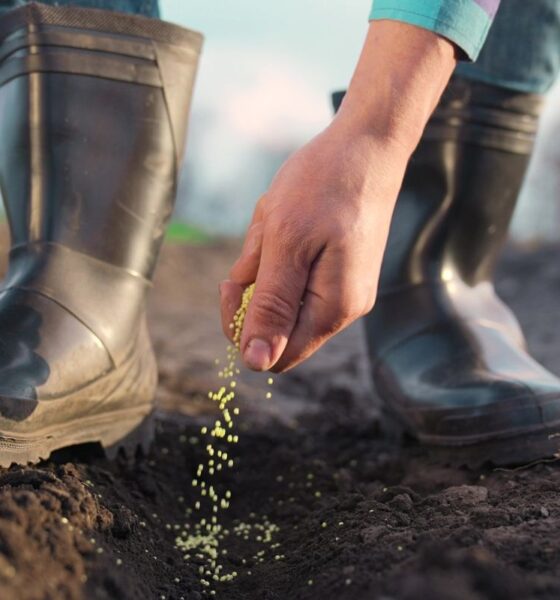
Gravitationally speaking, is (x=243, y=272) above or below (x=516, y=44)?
below

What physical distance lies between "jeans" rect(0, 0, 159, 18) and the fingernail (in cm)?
100

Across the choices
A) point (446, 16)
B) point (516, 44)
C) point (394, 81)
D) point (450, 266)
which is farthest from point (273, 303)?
point (516, 44)

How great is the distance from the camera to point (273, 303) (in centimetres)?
126

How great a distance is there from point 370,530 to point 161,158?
95 cm

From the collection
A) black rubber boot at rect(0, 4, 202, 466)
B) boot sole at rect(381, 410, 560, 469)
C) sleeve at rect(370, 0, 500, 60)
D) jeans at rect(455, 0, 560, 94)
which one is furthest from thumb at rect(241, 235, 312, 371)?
jeans at rect(455, 0, 560, 94)

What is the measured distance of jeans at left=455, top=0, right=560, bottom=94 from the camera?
6.44ft

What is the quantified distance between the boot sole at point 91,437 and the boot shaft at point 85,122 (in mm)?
334

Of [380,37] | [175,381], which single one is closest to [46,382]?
[380,37]

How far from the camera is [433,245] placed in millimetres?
2043

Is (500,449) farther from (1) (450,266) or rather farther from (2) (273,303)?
(2) (273,303)

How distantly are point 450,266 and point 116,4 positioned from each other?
3.32ft

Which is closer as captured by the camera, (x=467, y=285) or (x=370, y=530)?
(x=370, y=530)

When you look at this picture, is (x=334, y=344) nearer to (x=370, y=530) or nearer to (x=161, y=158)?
(x=161, y=158)

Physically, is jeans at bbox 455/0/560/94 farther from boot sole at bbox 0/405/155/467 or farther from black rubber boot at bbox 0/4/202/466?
boot sole at bbox 0/405/155/467
